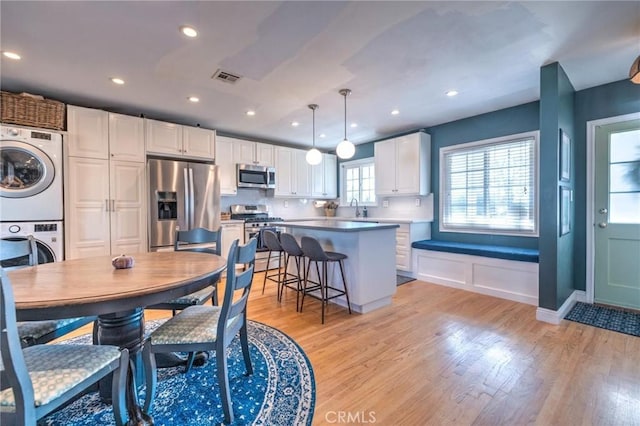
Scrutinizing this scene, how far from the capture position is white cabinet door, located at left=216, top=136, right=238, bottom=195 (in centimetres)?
456

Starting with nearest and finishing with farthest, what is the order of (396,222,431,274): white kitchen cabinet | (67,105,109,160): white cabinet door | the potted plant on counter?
(67,105,109,160): white cabinet door
(396,222,431,274): white kitchen cabinet
the potted plant on counter

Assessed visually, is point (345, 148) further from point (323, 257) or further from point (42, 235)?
point (42, 235)

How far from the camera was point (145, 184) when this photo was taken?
3684 mm

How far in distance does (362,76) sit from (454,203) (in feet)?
8.60

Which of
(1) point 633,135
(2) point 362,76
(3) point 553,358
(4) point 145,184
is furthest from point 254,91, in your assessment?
(1) point 633,135

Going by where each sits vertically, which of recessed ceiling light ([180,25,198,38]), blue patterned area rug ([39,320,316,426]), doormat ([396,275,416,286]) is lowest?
blue patterned area rug ([39,320,316,426])

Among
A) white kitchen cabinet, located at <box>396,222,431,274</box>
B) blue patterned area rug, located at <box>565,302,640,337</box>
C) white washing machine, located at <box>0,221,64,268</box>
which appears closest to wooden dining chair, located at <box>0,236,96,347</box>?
white washing machine, located at <box>0,221,64,268</box>

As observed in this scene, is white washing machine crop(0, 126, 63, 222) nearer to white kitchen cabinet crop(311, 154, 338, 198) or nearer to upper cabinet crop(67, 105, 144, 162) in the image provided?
upper cabinet crop(67, 105, 144, 162)

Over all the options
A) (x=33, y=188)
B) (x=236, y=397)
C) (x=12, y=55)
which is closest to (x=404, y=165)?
→ (x=236, y=397)

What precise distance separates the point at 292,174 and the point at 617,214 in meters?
4.62

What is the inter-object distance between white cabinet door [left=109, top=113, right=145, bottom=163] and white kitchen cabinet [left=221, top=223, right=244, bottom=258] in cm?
150

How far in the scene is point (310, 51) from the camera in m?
2.32

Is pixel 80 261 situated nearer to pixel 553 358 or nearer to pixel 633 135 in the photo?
pixel 553 358

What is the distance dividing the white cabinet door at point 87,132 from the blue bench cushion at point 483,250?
4.44 meters
